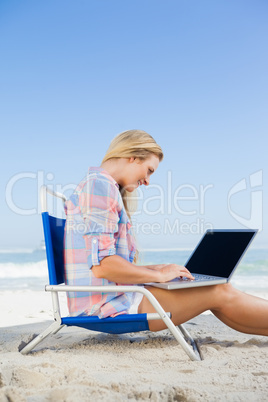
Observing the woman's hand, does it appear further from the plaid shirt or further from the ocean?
the ocean

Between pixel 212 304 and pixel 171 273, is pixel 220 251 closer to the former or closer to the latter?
pixel 212 304

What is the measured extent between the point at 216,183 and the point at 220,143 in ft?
9.57

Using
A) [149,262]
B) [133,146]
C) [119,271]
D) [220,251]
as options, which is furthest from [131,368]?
[149,262]

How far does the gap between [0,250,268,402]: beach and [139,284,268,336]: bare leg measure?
213 mm

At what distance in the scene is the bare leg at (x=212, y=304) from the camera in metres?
2.36

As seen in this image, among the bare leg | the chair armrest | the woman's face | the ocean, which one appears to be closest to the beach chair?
the chair armrest

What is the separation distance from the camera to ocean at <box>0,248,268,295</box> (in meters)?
13.6

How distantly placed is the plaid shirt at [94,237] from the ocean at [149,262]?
11.0 meters

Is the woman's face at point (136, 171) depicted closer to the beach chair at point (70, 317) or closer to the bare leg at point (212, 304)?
the beach chair at point (70, 317)

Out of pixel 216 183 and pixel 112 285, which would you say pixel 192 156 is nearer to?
pixel 216 183

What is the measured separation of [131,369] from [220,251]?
0.96 metres

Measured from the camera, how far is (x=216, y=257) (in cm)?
261

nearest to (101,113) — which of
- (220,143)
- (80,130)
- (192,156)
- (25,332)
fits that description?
(80,130)

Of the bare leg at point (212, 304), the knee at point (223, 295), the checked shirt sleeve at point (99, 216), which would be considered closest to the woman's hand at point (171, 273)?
the bare leg at point (212, 304)
